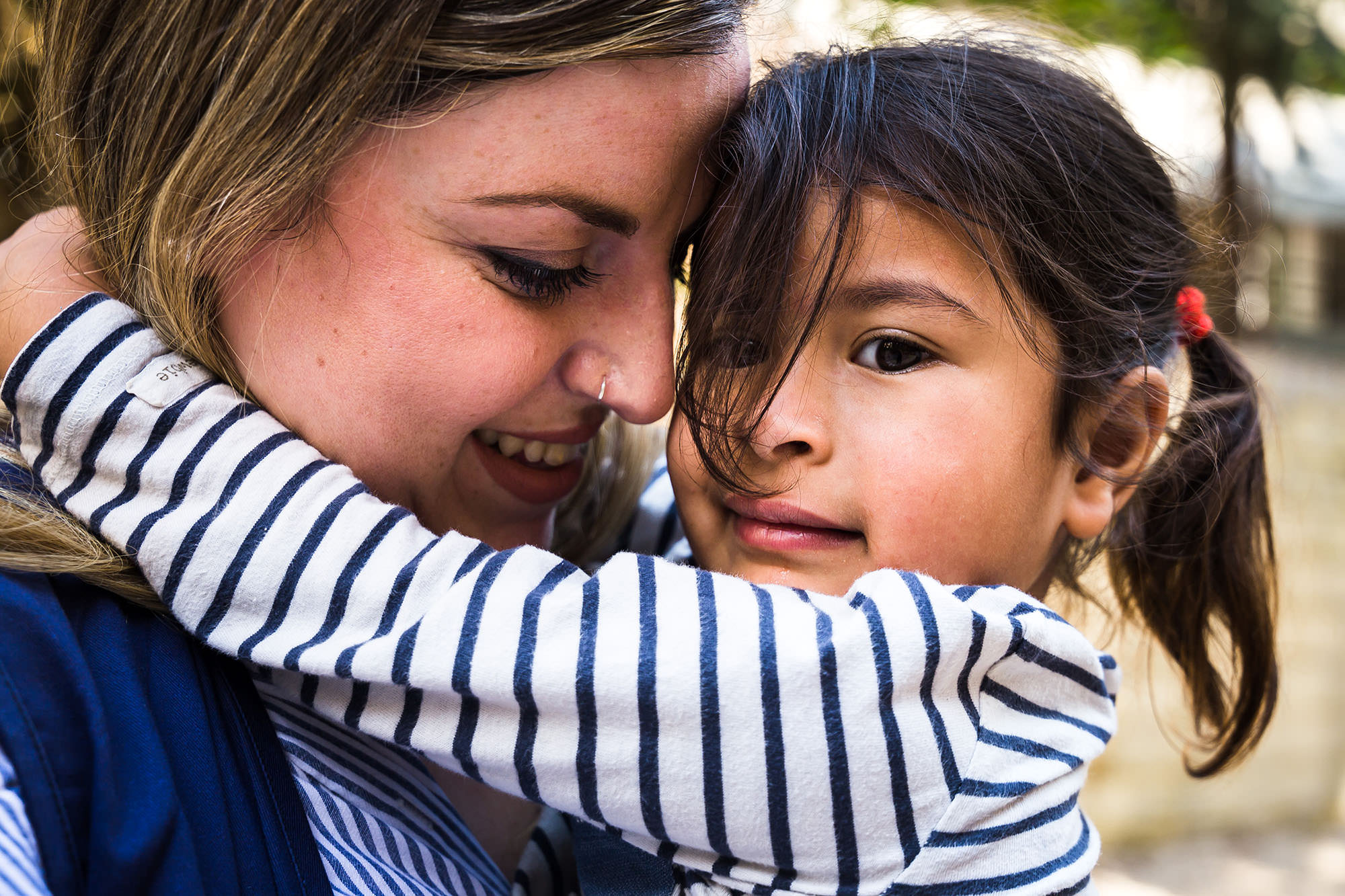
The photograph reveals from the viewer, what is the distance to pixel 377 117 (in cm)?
124

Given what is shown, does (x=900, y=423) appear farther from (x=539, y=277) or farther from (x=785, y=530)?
(x=539, y=277)

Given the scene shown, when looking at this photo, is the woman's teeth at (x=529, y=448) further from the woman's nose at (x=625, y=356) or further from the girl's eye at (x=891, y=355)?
the girl's eye at (x=891, y=355)

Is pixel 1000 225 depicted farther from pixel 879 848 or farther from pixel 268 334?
pixel 268 334

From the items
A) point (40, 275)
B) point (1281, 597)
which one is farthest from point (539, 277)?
point (1281, 597)

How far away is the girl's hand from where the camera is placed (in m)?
1.26

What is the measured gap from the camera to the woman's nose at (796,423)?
139 centimetres

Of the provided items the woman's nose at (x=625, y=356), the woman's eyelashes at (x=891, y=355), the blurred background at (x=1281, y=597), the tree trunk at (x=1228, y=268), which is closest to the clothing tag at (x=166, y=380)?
the woman's nose at (x=625, y=356)

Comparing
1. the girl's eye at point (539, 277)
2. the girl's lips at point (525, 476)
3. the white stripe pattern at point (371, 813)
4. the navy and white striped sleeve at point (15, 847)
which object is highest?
the girl's eye at point (539, 277)

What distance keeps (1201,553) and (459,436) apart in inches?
46.8

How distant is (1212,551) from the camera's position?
1.82m

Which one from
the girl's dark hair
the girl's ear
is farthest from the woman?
the girl's ear

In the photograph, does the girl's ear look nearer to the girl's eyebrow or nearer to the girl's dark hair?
the girl's dark hair

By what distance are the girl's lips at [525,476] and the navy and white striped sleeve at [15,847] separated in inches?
25.4

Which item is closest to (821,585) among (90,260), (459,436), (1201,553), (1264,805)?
(459,436)
